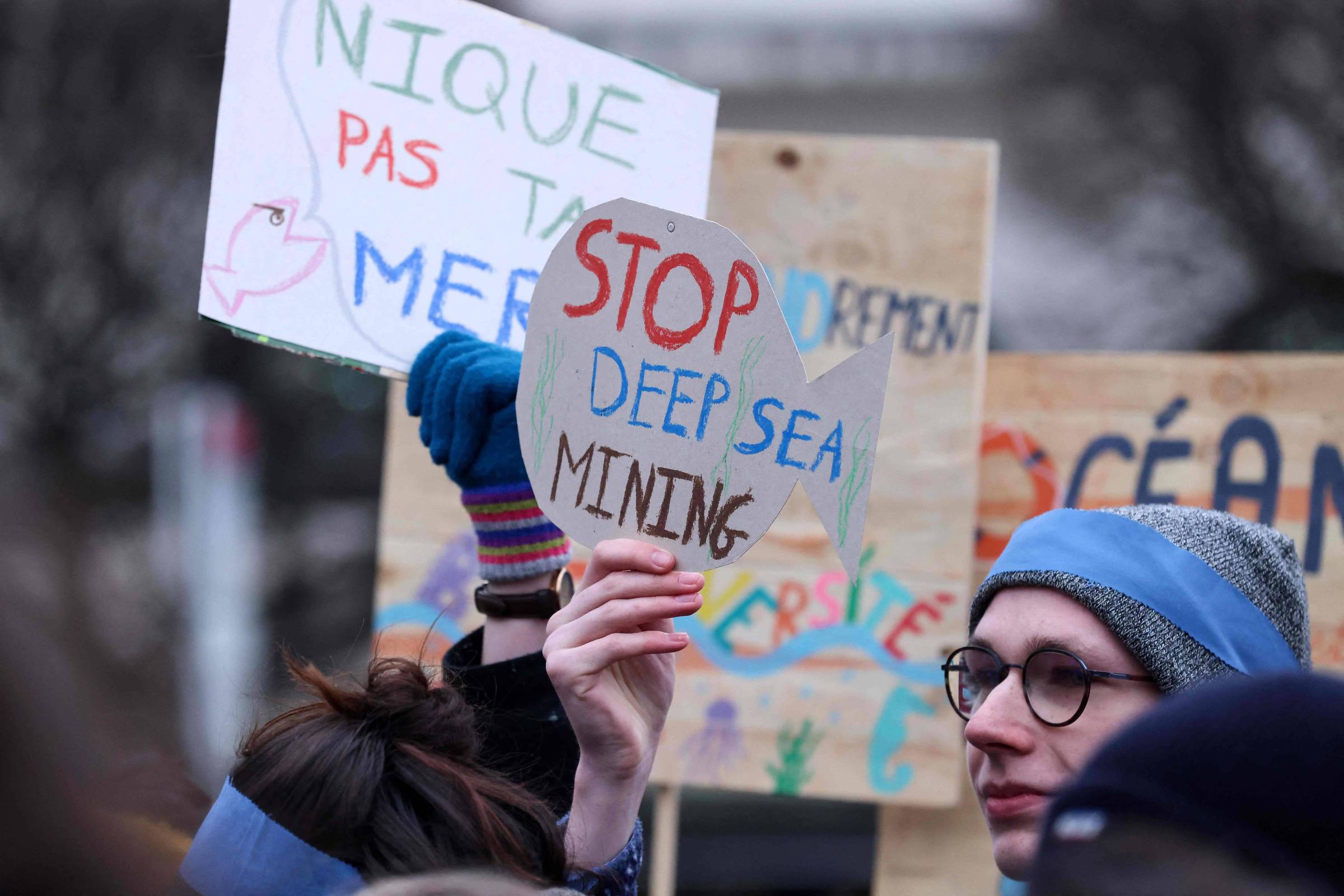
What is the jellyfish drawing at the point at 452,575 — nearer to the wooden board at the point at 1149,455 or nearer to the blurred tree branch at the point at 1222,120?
the wooden board at the point at 1149,455

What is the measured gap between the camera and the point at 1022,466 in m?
2.74

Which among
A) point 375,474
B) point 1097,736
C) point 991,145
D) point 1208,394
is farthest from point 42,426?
point 1097,736

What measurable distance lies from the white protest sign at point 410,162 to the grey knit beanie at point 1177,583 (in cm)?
74

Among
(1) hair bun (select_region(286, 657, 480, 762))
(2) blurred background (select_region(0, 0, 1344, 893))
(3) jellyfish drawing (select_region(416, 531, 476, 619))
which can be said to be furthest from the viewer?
(2) blurred background (select_region(0, 0, 1344, 893))

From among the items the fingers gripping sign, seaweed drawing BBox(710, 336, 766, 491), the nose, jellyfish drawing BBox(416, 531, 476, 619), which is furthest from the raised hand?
jellyfish drawing BBox(416, 531, 476, 619)

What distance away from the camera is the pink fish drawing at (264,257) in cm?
154

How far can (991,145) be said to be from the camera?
2.65 meters

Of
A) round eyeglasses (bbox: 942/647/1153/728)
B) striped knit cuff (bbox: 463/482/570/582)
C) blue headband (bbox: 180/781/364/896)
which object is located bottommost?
blue headband (bbox: 180/781/364/896)

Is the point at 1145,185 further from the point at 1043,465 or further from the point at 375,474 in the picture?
the point at 375,474

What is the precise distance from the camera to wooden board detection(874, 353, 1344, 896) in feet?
8.64

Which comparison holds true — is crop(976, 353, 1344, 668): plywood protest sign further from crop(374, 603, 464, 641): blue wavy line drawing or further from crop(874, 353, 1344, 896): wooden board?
crop(374, 603, 464, 641): blue wavy line drawing

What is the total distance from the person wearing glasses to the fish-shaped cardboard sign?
0.32 metres

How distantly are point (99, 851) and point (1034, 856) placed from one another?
0.64 m

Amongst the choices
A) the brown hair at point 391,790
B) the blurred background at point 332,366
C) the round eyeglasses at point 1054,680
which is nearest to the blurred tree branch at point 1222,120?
the blurred background at point 332,366
